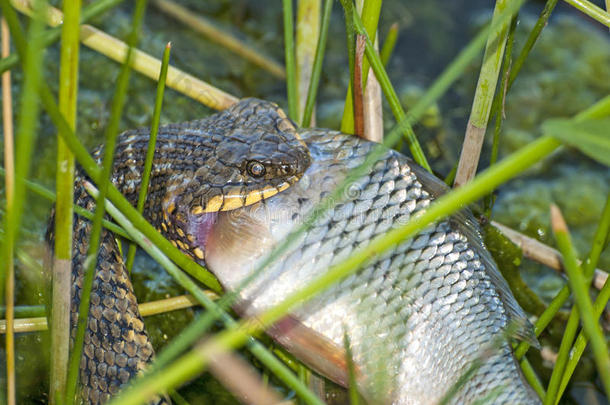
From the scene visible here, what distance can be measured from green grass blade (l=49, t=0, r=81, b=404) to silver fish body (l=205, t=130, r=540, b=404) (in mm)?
499

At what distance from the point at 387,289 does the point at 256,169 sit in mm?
553

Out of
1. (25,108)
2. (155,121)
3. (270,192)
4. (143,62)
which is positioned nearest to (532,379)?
(270,192)

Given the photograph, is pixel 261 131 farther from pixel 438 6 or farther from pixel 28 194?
pixel 438 6

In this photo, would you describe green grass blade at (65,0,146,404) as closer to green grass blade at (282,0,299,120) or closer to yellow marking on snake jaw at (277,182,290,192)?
yellow marking on snake jaw at (277,182,290,192)

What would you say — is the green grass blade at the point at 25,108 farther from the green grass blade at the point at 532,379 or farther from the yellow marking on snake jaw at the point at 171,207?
the green grass blade at the point at 532,379

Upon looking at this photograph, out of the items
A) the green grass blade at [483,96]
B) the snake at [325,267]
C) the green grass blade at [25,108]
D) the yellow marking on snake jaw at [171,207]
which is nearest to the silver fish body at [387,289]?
the snake at [325,267]

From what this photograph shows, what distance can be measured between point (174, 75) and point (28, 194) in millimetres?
774

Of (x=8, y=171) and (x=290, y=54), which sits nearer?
(x=8, y=171)

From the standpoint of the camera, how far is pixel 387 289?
→ 1883 mm

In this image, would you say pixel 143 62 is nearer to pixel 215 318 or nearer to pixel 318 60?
pixel 318 60

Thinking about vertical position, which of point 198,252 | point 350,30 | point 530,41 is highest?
point 350,30

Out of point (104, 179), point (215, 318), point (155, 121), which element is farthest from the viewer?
point (155, 121)

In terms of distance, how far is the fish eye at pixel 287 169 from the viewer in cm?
205

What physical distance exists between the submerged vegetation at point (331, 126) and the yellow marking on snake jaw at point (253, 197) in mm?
277
